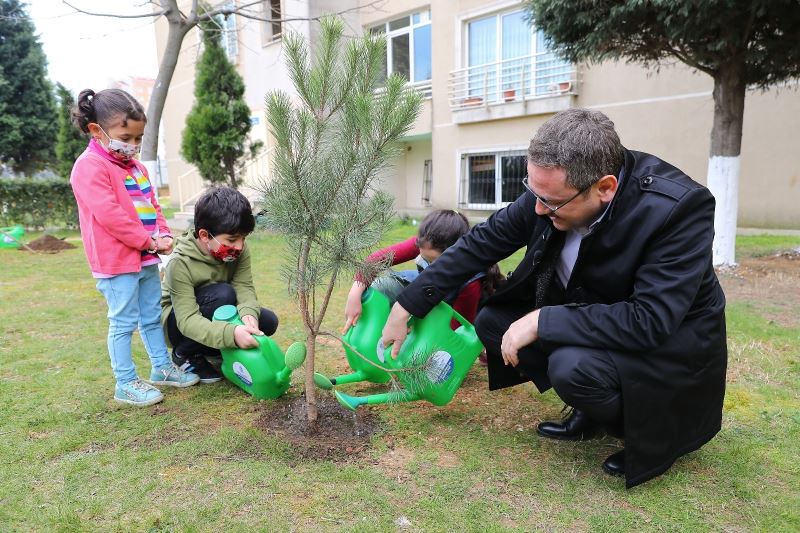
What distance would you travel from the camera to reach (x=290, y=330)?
3766mm

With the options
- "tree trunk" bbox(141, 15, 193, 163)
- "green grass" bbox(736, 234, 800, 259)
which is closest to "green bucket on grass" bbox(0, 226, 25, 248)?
"tree trunk" bbox(141, 15, 193, 163)

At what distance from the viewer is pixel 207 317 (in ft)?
8.53

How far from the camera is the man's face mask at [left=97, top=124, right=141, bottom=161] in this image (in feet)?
7.89

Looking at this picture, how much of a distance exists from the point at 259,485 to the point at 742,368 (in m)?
2.56

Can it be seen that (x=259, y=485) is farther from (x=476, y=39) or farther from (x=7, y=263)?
(x=476, y=39)

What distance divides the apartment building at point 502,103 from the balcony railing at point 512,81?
24 mm

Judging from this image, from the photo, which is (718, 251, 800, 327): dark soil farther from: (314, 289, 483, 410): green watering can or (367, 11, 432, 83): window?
(367, 11, 432, 83): window

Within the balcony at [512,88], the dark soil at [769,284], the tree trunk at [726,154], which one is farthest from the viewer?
the balcony at [512,88]

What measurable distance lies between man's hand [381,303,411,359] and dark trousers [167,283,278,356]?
2.87 ft

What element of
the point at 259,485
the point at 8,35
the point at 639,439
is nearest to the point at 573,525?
the point at 639,439

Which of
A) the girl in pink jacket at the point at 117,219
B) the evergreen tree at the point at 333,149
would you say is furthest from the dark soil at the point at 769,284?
the girl in pink jacket at the point at 117,219

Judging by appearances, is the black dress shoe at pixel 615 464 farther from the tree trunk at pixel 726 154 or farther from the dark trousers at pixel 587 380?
the tree trunk at pixel 726 154

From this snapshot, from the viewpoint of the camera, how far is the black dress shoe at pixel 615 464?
1.89 m

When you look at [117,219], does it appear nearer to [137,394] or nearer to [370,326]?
[137,394]
